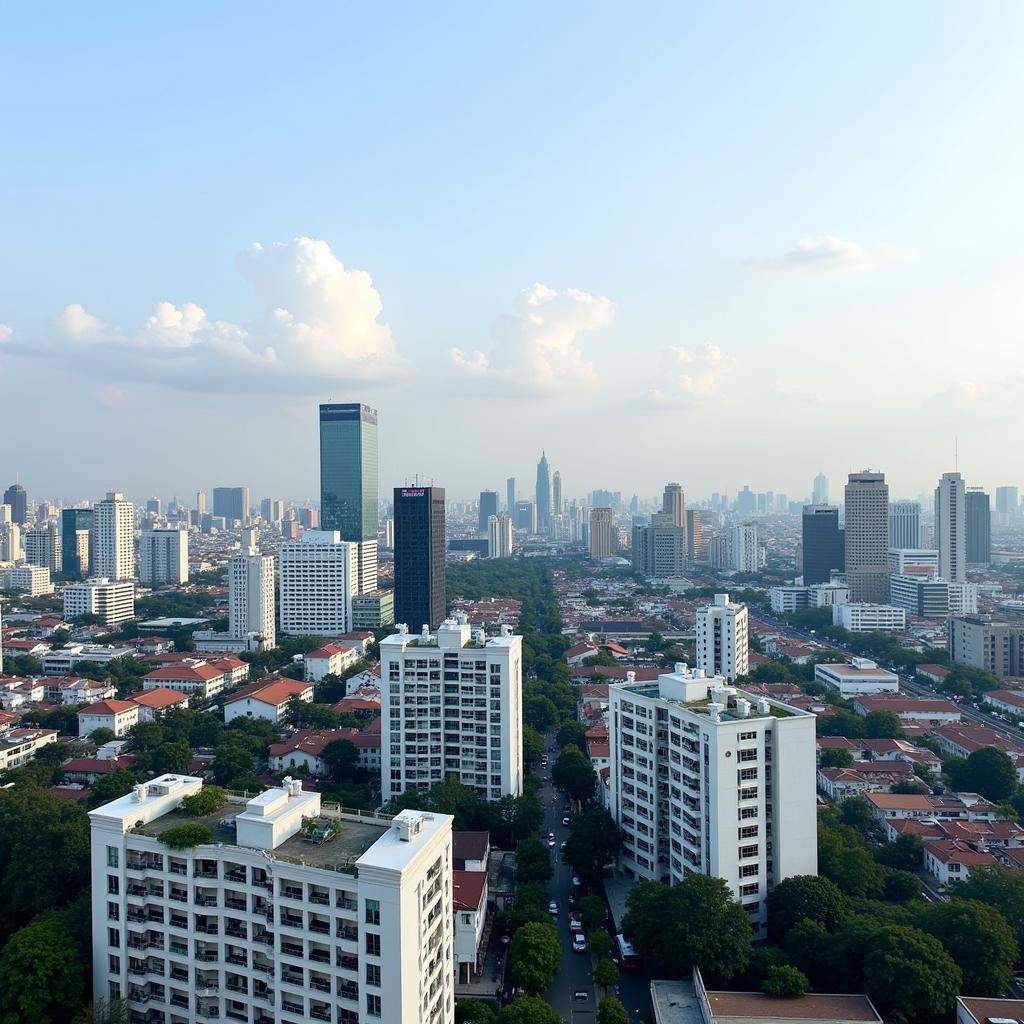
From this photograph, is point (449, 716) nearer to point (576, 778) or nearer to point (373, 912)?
point (576, 778)

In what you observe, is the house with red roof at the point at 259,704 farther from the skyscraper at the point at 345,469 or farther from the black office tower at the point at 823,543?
the black office tower at the point at 823,543

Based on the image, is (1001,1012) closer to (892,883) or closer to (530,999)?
(892,883)

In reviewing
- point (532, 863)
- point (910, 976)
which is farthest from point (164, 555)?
point (910, 976)

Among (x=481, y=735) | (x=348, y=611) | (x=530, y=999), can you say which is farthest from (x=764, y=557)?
(x=530, y=999)

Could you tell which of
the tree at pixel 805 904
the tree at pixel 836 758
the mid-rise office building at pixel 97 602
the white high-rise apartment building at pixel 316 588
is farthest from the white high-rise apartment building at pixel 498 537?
the tree at pixel 805 904

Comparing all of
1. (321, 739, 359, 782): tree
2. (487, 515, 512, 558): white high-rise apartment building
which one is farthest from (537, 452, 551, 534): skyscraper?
(321, 739, 359, 782): tree

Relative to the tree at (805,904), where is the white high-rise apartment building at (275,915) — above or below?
above
